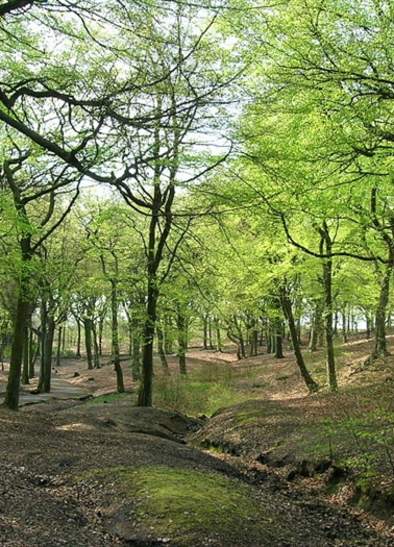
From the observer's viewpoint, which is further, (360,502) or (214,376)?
(214,376)

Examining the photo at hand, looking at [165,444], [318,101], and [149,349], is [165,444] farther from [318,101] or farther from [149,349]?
[318,101]

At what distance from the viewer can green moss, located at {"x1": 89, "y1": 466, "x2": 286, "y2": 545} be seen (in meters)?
6.86

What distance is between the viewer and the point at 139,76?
852 cm

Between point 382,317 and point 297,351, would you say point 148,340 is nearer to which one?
point 297,351

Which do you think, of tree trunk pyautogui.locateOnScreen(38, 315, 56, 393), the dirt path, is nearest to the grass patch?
tree trunk pyautogui.locateOnScreen(38, 315, 56, 393)

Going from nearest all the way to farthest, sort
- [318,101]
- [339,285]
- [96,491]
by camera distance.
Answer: [96,491] → [318,101] → [339,285]

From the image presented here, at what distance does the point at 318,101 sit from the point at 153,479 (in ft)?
24.3

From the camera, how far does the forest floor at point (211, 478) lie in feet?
22.8

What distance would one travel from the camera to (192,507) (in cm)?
748

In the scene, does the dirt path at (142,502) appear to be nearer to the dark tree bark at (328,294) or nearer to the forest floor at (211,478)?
the forest floor at (211,478)

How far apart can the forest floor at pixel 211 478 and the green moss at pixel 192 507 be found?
2cm

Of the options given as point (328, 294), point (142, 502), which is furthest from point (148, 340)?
point (142, 502)

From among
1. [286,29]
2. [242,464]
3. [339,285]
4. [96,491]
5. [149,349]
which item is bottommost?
[242,464]

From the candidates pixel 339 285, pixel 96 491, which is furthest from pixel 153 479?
pixel 339 285
